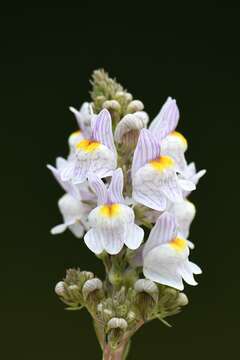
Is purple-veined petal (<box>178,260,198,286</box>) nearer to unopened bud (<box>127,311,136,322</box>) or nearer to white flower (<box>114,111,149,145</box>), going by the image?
unopened bud (<box>127,311,136,322</box>)

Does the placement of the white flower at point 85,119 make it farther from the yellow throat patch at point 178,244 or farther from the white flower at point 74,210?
the yellow throat patch at point 178,244

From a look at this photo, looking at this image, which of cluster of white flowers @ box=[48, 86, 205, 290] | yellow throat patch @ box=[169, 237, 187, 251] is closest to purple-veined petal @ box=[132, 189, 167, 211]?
cluster of white flowers @ box=[48, 86, 205, 290]

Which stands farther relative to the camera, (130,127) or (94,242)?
(130,127)

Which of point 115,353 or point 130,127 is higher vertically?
point 130,127

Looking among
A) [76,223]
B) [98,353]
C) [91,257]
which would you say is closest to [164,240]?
[76,223]

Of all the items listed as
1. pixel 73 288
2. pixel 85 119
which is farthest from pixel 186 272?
pixel 85 119

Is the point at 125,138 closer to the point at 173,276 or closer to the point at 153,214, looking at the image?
the point at 153,214

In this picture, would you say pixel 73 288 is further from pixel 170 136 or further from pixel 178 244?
pixel 170 136

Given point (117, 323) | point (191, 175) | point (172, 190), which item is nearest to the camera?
point (117, 323)

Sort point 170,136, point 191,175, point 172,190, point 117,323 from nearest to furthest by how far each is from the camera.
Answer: point 117,323
point 172,190
point 170,136
point 191,175
